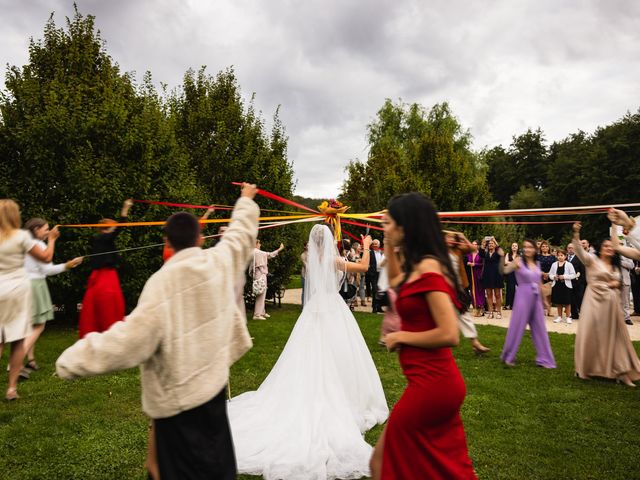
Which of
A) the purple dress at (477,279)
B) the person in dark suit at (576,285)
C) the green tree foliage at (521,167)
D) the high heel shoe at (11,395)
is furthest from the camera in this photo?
the green tree foliage at (521,167)

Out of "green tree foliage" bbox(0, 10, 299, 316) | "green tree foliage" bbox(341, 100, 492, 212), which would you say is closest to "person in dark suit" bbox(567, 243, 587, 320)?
"green tree foliage" bbox(341, 100, 492, 212)

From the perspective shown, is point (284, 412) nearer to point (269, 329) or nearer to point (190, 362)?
point (190, 362)

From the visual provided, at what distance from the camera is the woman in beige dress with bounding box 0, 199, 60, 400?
604 cm

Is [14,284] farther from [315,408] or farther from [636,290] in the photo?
[636,290]

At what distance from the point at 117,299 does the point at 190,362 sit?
18.7 feet

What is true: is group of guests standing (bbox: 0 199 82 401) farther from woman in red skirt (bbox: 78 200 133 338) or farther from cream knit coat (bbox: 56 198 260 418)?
cream knit coat (bbox: 56 198 260 418)

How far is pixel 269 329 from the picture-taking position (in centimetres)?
1254

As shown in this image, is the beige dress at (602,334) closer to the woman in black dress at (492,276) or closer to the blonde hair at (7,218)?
the woman in black dress at (492,276)

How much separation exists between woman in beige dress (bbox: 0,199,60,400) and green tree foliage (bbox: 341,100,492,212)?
19501mm

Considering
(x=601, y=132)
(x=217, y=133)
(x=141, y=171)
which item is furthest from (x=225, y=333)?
(x=601, y=132)

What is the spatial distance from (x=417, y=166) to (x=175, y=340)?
25115 mm

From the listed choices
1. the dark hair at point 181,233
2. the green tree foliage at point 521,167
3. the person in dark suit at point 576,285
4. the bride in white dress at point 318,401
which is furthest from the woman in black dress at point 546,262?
the green tree foliage at point 521,167

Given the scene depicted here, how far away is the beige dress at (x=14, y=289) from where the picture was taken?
605 centimetres

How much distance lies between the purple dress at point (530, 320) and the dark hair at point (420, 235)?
652 centimetres
